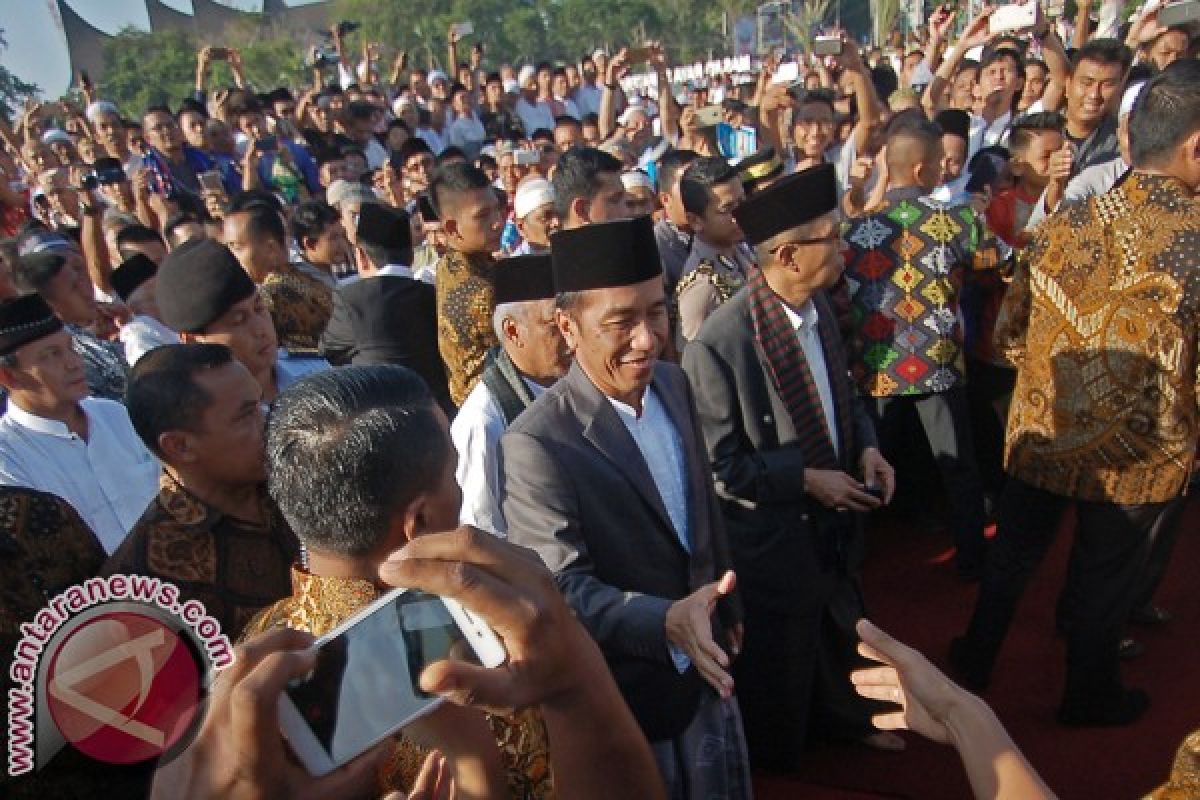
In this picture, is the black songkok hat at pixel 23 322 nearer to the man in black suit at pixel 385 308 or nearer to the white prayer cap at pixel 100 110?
the man in black suit at pixel 385 308

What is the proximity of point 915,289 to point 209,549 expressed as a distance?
2.94 meters

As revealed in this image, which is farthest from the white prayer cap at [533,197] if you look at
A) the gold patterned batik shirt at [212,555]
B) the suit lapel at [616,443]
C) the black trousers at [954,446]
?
the gold patterned batik shirt at [212,555]

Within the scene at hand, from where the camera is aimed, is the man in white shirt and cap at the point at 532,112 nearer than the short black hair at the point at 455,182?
No

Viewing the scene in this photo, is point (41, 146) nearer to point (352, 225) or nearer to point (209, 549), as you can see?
point (352, 225)

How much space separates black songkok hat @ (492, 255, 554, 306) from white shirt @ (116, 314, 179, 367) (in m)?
1.69

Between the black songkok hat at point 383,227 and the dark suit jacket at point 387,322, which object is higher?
the black songkok hat at point 383,227

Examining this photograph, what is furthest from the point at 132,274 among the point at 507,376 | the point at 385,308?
the point at 507,376

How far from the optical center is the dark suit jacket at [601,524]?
2.04 m

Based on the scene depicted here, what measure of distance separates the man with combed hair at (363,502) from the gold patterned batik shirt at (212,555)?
36 centimetres

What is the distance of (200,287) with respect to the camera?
2.87m

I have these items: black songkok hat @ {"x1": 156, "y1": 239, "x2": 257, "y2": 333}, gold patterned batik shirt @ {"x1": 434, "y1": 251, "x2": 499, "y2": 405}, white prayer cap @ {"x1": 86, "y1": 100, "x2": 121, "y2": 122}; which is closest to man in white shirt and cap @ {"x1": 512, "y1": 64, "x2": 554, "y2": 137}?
white prayer cap @ {"x1": 86, "y1": 100, "x2": 121, "y2": 122}

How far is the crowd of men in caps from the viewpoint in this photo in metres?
1.71

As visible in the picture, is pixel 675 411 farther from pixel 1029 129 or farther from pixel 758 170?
pixel 1029 129

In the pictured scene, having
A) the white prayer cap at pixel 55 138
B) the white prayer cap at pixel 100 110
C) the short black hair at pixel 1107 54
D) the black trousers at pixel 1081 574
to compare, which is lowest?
the black trousers at pixel 1081 574
